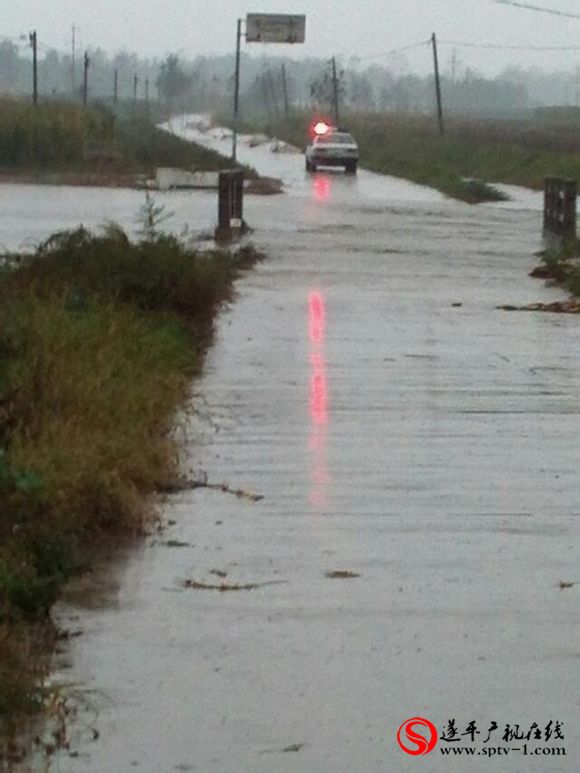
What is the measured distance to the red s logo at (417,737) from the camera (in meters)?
6.27

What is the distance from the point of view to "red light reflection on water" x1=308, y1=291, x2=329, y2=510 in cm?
1046

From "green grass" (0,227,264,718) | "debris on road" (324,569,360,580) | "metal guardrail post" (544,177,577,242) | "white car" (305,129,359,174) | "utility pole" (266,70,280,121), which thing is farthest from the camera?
"utility pole" (266,70,280,121)

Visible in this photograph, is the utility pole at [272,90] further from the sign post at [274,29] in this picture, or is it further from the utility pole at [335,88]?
the sign post at [274,29]

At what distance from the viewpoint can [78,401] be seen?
10.9 metres

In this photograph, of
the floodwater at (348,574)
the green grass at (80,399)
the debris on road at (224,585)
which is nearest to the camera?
the floodwater at (348,574)

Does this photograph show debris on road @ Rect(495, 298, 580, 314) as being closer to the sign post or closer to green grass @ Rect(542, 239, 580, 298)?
green grass @ Rect(542, 239, 580, 298)

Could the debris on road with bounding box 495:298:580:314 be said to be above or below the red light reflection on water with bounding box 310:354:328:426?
below

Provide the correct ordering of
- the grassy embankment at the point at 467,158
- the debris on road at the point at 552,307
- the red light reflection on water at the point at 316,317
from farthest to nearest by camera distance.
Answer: the grassy embankment at the point at 467,158 → the debris on road at the point at 552,307 → the red light reflection on water at the point at 316,317

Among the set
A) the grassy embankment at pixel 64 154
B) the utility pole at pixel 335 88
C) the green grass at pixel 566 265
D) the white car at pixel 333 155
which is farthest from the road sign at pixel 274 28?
the utility pole at pixel 335 88

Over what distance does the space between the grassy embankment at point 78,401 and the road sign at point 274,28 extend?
102 ft

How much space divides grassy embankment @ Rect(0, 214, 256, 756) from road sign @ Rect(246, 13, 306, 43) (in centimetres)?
3120

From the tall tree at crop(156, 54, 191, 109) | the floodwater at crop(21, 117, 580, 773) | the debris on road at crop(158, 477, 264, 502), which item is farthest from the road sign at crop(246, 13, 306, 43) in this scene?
the tall tree at crop(156, 54, 191, 109)

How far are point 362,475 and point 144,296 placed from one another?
6.43 meters

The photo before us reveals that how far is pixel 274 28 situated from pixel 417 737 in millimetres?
44428
